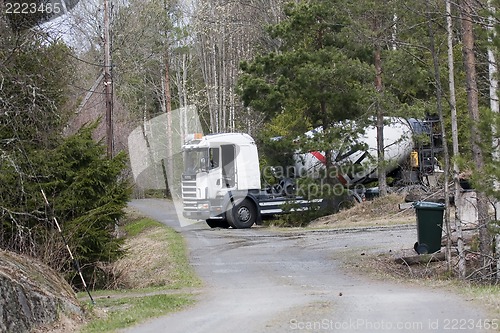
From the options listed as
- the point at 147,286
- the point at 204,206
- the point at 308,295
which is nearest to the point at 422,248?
the point at 308,295

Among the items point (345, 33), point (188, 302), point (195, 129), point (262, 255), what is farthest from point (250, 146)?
point (195, 129)

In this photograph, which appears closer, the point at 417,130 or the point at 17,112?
the point at 17,112

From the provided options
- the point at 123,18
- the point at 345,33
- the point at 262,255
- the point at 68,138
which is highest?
the point at 123,18

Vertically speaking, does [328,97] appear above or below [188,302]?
above

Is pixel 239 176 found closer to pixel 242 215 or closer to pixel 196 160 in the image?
pixel 242 215

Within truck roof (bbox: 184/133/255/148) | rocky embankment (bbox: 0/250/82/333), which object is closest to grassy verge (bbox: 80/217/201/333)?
rocky embankment (bbox: 0/250/82/333)

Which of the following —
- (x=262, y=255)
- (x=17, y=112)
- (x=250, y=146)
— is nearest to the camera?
(x=17, y=112)

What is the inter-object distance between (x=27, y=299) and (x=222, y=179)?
18.1 meters

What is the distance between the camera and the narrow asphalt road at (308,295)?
9547mm

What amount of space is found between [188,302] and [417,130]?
798 inches

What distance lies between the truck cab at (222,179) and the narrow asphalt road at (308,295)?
5.20 m

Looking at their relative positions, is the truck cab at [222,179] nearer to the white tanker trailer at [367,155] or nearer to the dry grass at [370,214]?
the white tanker trailer at [367,155]

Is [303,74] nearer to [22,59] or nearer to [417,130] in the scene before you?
Result: [417,130]

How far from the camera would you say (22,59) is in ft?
48.5
